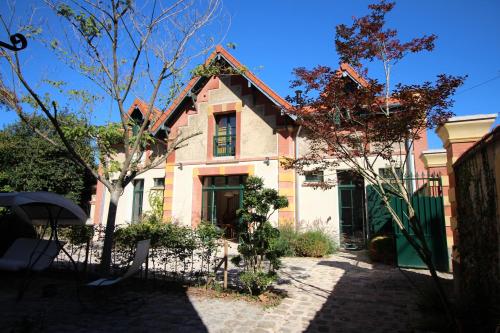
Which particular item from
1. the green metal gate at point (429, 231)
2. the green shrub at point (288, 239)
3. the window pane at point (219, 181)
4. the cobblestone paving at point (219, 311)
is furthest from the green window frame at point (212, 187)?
the cobblestone paving at point (219, 311)

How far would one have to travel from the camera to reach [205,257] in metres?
5.95

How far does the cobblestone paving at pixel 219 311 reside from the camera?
12.7 ft

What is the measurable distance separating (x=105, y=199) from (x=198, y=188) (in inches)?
209

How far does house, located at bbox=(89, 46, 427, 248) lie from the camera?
10.8m

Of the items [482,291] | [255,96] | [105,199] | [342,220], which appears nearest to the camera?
[482,291]

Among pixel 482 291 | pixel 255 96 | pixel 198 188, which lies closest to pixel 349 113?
pixel 482 291

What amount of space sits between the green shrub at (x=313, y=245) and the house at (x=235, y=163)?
1.11 meters

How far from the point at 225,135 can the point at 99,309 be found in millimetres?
8817

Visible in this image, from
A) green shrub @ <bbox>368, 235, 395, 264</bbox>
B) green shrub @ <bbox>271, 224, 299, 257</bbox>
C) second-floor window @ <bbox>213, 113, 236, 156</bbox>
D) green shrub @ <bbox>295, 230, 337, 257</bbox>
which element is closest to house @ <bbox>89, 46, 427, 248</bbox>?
second-floor window @ <bbox>213, 113, 236, 156</bbox>

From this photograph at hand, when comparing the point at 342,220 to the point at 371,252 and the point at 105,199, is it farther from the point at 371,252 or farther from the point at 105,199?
the point at 105,199

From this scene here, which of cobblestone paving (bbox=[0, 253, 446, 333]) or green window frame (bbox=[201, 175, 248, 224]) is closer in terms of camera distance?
cobblestone paving (bbox=[0, 253, 446, 333])

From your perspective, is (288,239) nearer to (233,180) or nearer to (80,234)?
(233,180)

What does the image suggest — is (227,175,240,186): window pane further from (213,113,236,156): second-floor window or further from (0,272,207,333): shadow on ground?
(0,272,207,333): shadow on ground

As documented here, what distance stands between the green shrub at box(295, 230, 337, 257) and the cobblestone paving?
3.13m
